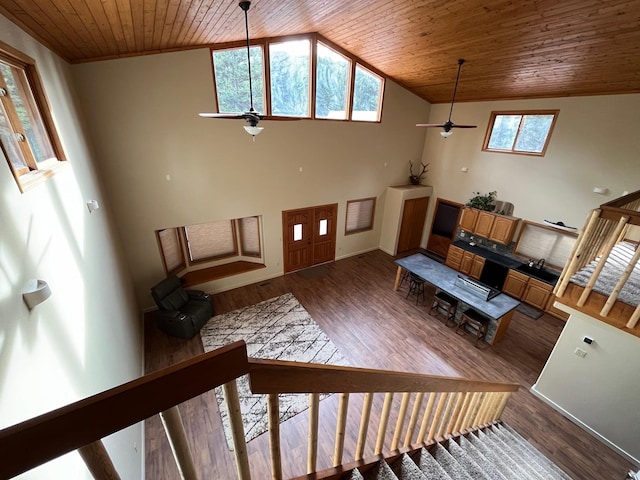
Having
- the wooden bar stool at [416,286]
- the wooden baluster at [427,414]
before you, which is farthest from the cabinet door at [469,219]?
the wooden baluster at [427,414]

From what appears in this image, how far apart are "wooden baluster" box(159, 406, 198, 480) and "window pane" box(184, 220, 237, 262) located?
6044 mm

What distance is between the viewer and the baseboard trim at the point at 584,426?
3.72 metres

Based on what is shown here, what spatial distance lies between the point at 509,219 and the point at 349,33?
563 cm

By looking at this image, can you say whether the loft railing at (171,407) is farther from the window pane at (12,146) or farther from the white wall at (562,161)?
the white wall at (562,161)

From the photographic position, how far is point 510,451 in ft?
10.8

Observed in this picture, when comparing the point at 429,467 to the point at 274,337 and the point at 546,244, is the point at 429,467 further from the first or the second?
the point at 546,244

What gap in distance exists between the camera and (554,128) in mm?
6012

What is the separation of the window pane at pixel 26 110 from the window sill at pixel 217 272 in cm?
406

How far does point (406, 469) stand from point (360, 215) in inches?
284

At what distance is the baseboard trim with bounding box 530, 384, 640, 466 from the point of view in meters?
3.72

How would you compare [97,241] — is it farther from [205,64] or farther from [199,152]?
[205,64]

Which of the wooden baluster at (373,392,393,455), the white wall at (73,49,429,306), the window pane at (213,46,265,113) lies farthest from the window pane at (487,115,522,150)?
the wooden baluster at (373,392,393,455)

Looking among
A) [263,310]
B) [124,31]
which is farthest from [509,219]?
[124,31]

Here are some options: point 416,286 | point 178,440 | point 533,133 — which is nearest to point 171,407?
point 178,440
